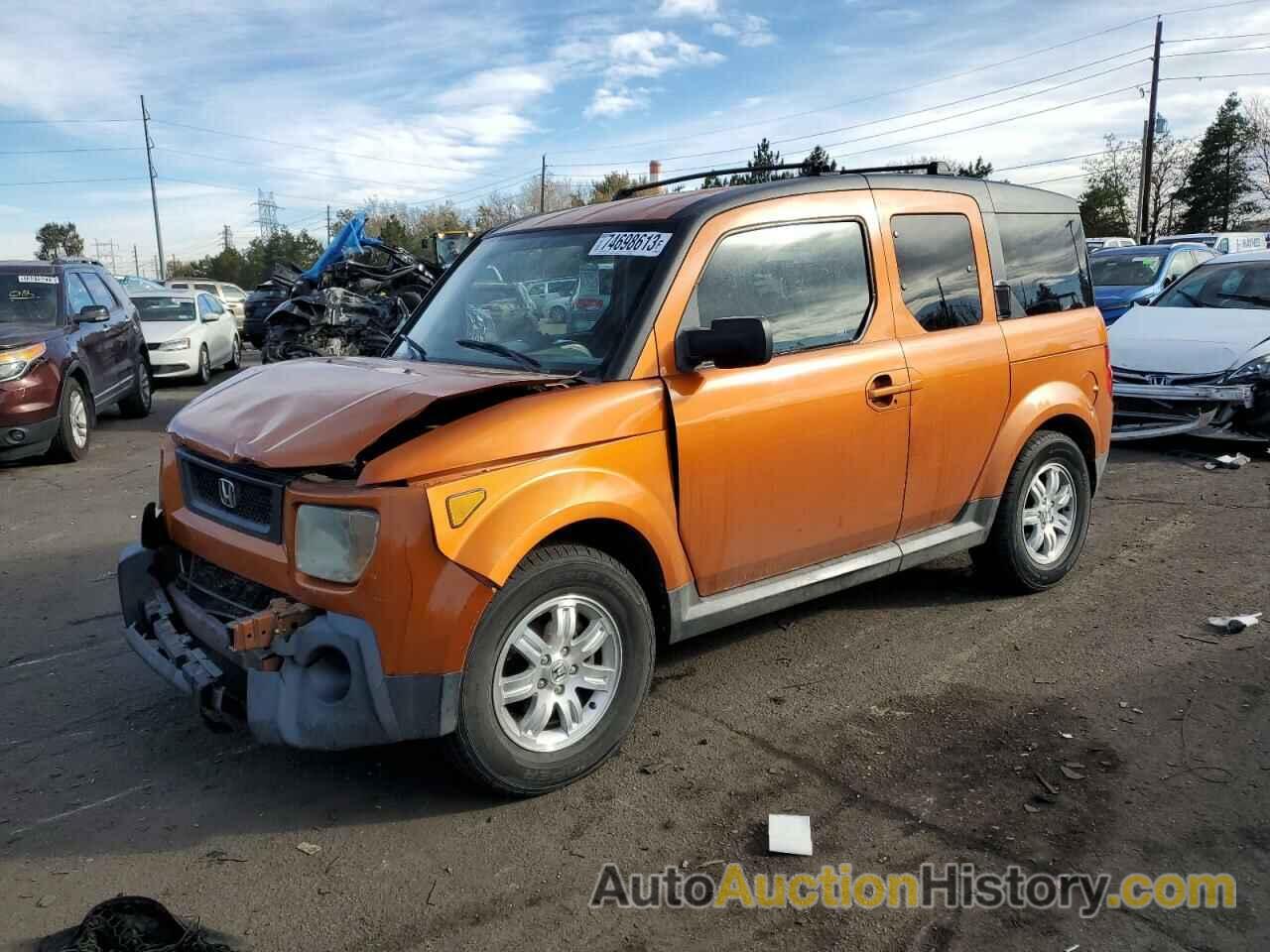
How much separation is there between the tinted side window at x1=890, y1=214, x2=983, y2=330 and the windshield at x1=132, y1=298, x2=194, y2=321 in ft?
47.2

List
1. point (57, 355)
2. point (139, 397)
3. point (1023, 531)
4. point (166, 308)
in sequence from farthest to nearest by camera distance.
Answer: point (166, 308)
point (139, 397)
point (57, 355)
point (1023, 531)

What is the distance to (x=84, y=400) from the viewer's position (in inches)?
397

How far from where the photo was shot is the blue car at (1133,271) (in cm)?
1438

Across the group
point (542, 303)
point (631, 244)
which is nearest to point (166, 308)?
point (542, 303)

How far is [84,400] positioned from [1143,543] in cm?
963

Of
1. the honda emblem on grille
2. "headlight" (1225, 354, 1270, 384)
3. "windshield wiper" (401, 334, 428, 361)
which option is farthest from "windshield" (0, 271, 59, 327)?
"headlight" (1225, 354, 1270, 384)

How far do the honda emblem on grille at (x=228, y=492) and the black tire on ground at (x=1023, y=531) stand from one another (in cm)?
362

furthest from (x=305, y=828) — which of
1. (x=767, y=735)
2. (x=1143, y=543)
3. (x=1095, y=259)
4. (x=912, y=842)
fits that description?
(x=1095, y=259)

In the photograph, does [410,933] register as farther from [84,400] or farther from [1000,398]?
[84,400]

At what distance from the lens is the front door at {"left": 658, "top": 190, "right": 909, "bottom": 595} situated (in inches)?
149

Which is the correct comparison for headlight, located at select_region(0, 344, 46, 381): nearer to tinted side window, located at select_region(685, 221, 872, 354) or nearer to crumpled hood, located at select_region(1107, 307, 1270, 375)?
tinted side window, located at select_region(685, 221, 872, 354)

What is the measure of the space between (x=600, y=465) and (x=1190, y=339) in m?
7.69

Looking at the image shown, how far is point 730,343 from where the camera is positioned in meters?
3.55

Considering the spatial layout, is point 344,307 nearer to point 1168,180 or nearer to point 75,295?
point 75,295
